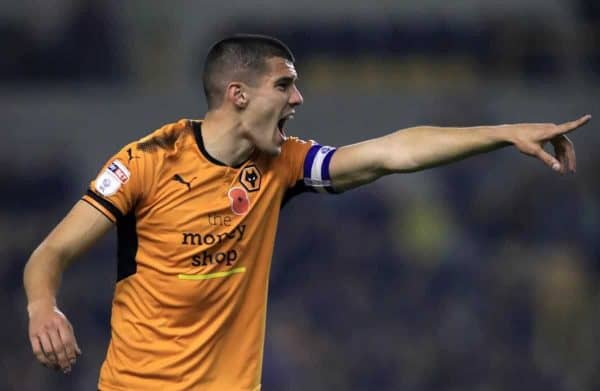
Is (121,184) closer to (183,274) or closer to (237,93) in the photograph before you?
(183,274)

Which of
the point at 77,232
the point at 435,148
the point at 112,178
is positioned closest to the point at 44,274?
the point at 77,232

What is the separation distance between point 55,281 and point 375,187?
6636mm

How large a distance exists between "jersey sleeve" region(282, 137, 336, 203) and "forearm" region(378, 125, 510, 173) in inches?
8.9

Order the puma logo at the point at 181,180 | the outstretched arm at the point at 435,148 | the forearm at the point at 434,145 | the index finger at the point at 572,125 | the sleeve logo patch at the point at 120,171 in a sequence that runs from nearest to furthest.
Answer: the index finger at the point at 572,125, the outstretched arm at the point at 435,148, the forearm at the point at 434,145, the sleeve logo patch at the point at 120,171, the puma logo at the point at 181,180

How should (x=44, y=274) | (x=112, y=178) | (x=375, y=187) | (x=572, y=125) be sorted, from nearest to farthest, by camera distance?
1. (x=572, y=125)
2. (x=44, y=274)
3. (x=112, y=178)
4. (x=375, y=187)

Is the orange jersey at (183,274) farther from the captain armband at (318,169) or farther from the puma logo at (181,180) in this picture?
the captain armband at (318,169)

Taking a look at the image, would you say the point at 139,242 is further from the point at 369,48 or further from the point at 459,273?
the point at 369,48

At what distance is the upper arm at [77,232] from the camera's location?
430 cm

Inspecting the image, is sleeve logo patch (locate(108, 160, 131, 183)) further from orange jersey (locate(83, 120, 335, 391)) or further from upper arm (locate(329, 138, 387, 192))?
upper arm (locate(329, 138, 387, 192))

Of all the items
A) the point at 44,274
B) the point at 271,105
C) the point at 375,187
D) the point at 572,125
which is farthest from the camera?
the point at 375,187

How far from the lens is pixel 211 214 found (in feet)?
14.9

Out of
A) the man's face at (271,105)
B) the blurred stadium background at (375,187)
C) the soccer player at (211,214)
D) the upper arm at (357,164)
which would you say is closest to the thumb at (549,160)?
the soccer player at (211,214)

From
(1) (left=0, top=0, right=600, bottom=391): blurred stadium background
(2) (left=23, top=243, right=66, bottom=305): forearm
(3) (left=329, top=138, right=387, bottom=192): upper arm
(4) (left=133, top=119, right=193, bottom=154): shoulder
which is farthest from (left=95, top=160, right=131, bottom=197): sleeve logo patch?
(1) (left=0, top=0, right=600, bottom=391): blurred stadium background

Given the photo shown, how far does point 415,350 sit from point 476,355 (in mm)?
455
